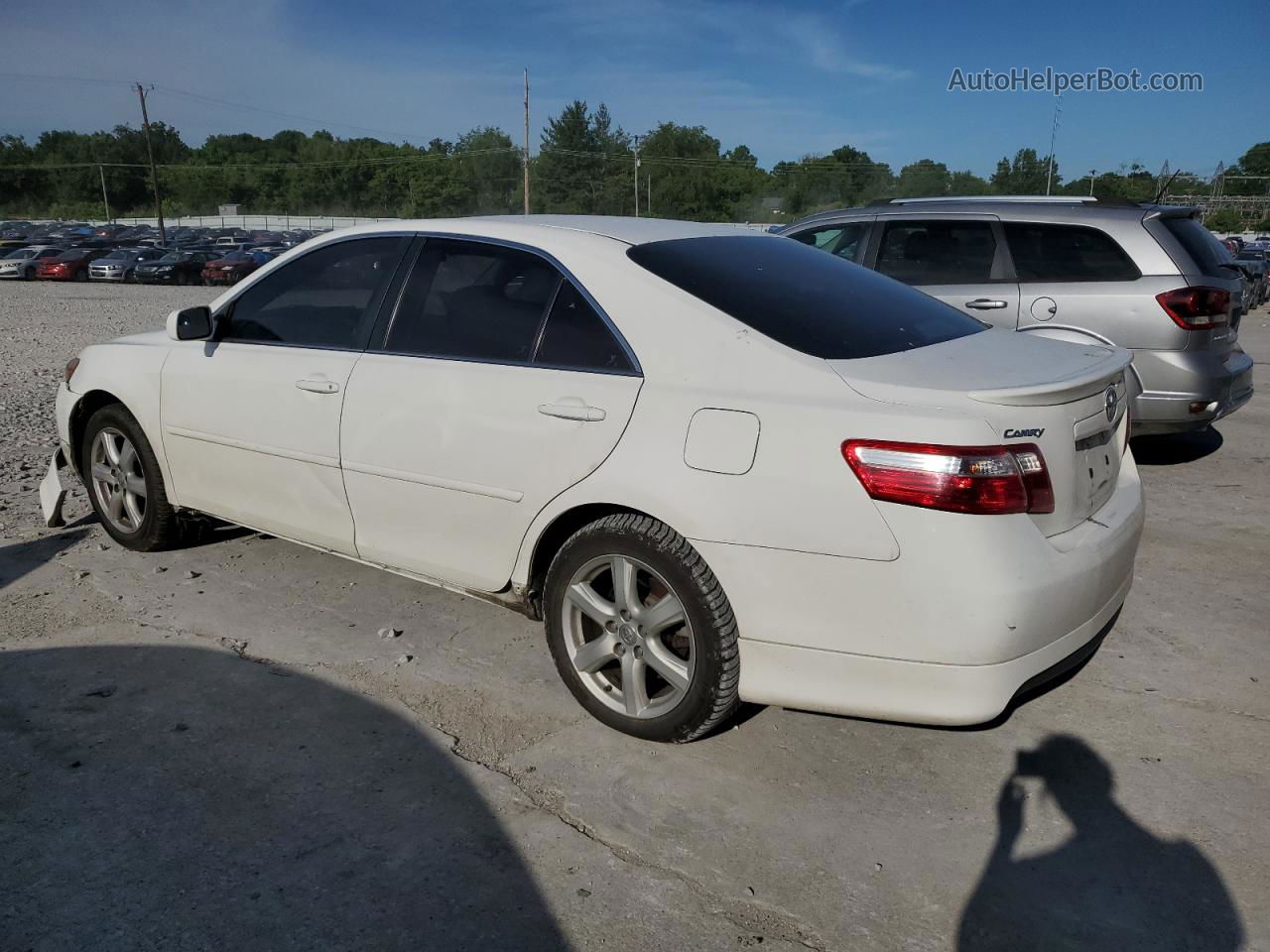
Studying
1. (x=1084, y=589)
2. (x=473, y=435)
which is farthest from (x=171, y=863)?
(x=1084, y=589)

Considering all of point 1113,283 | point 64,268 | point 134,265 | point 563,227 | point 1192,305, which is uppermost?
point 563,227

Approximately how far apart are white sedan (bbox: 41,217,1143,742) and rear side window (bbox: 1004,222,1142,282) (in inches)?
131

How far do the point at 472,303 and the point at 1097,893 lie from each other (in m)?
2.74

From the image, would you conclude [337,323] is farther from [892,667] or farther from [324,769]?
[892,667]

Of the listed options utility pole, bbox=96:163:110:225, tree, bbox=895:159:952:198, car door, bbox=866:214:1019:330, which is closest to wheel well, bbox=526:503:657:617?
car door, bbox=866:214:1019:330

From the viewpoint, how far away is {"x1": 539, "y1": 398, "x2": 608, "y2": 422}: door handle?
3.18m

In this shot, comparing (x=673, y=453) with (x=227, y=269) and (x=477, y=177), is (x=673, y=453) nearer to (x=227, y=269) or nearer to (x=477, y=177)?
(x=227, y=269)

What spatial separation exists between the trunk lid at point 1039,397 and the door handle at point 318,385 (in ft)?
6.65

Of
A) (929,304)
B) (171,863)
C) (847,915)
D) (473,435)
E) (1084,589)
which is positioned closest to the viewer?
(847,915)

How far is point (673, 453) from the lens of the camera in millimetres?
2986

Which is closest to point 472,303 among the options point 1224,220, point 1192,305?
point 1192,305

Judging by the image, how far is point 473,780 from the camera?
3.05 meters

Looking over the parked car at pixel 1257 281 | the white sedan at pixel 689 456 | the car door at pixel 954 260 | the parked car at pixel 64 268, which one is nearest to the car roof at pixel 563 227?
the white sedan at pixel 689 456

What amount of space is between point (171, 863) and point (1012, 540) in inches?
93.7
